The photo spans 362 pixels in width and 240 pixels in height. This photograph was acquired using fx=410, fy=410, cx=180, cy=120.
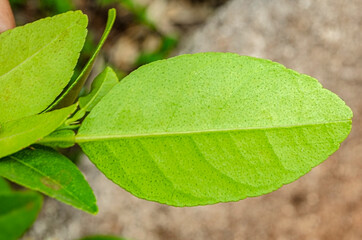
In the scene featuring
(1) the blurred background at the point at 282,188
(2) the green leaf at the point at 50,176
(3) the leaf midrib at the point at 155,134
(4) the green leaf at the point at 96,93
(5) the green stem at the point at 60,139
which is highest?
(4) the green leaf at the point at 96,93

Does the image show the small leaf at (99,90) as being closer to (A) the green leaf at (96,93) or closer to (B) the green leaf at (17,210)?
(A) the green leaf at (96,93)

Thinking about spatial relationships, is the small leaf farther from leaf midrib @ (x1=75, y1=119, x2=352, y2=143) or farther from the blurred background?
the blurred background

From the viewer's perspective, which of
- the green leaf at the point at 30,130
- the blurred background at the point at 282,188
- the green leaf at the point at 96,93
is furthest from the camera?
the blurred background at the point at 282,188

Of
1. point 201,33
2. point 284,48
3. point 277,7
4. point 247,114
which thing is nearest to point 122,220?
point 201,33

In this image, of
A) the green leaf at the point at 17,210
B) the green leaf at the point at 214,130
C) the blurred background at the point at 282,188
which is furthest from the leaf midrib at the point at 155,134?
the blurred background at the point at 282,188

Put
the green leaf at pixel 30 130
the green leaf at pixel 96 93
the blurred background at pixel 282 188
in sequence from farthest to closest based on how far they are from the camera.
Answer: the blurred background at pixel 282 188, the green leaf at pixel 96 93, the green leaf at pixel 30 130

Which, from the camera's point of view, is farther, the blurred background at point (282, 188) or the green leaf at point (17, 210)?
the blurred background at point (282, 188)

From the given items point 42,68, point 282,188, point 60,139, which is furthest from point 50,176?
point 282,188
